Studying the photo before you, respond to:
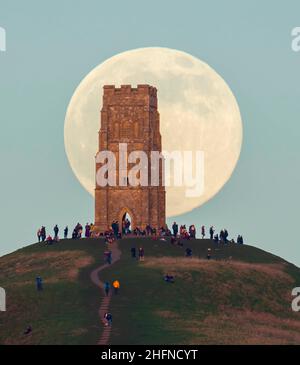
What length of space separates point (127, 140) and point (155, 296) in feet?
114

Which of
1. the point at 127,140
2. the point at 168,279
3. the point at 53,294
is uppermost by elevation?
the point at 127,140

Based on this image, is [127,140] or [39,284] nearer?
[39,284]

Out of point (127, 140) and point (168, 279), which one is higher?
point (127, 140)

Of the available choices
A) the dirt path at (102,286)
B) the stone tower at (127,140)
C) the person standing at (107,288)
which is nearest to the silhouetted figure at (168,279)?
the dirt path at (102,286)

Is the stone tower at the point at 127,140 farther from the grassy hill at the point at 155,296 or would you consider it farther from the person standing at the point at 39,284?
the person standing at the point at 39,284

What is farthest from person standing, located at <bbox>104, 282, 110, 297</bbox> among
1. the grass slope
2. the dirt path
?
the grass slope

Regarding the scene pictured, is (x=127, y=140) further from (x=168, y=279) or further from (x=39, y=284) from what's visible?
(x=39, y=284)

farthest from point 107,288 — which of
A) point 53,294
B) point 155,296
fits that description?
point 53,294

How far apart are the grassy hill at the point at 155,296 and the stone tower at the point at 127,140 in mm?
11806

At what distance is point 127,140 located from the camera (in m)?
158

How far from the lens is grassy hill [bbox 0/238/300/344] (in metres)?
118

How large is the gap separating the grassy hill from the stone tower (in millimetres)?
11806

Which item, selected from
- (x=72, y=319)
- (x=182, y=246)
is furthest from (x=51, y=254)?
(x=72, y=319)

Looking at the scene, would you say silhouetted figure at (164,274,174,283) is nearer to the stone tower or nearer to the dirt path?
the dirt path
